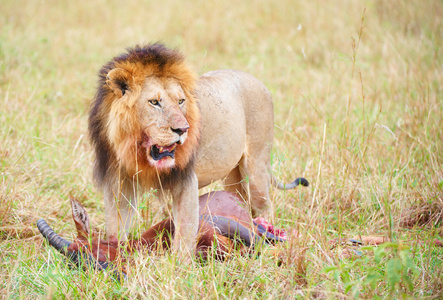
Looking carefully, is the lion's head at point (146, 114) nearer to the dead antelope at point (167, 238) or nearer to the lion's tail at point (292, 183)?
the dead antelope at point (167, 238)

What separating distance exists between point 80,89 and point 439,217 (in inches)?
180

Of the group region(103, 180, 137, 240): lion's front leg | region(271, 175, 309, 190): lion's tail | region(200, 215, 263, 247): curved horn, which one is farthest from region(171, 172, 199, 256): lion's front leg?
region(271, 175, 309, 190): lion's tail

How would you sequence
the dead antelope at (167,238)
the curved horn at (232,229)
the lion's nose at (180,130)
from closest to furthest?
the lion's nose at (180,130)
the dead antelope at (167,238)
the curved horn at (232,229)

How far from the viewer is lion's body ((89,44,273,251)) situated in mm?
2473

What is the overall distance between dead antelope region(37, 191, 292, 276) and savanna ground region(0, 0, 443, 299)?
0.12 meters

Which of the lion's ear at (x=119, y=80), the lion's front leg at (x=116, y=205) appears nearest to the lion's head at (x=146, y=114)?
the lion's ear at (x=119, y=80)

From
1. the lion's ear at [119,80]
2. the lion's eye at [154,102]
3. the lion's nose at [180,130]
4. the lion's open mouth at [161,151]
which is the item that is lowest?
the lion's open mouth at [161,151]

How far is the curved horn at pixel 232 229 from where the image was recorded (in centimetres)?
290

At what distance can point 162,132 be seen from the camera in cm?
242

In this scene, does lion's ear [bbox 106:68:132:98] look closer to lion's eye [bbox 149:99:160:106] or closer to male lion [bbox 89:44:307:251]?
male lion [bbox 89:44:307:251]

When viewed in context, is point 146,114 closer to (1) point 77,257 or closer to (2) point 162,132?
(2) point 162,132

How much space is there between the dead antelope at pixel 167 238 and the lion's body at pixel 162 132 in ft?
0.43

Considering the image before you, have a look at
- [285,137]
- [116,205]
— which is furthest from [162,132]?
[285,137]

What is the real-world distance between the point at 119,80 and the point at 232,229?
120 cm
